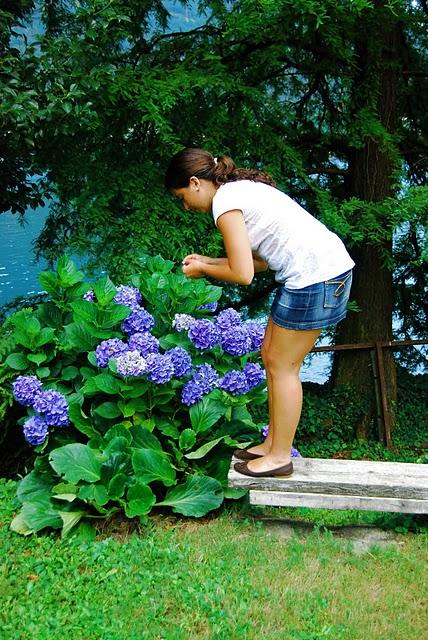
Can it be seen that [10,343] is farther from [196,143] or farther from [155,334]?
[196,143]

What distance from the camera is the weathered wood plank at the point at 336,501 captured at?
10.3 feet

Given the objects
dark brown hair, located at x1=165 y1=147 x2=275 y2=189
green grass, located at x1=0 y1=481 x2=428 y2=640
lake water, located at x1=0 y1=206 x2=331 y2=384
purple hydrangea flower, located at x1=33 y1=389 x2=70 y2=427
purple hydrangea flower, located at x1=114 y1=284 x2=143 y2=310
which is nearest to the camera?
green grass, located at x1=0 y1=481 x2=428 y2=640

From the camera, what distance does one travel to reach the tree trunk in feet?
20.2

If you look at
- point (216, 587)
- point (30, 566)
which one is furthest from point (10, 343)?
point (216, 587)

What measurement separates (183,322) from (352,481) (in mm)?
1168

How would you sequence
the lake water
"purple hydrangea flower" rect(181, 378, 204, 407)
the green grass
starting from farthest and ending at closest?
1. the lake water
2. "purple hydrangea flower" rect(181, 378, 204, 407)
3. the green grass

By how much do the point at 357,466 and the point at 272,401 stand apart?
1.83 feet

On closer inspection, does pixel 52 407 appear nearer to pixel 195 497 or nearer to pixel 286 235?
pixel 195 497

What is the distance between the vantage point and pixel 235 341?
372cm

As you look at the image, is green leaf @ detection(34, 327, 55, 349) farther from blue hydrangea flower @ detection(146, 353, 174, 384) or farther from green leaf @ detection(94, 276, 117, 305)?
blue hydrangea flower @ detection(146, 353, 174, 384)

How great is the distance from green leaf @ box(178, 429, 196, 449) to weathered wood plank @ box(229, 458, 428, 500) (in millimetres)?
250

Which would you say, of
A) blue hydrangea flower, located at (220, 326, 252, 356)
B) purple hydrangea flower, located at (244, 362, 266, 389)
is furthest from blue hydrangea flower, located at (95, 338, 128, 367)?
purple hydrangea flower, located at (244, 362, 266, 389)

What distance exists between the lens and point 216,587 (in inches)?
108

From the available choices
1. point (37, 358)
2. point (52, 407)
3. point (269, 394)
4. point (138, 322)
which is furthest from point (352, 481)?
point (37, 358)
